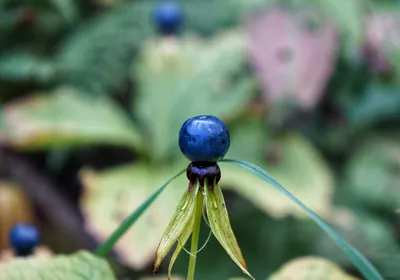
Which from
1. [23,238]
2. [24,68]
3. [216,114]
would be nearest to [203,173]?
[23,238]

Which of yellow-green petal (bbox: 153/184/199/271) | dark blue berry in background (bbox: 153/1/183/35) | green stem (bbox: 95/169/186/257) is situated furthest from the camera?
dark blue berry in background (bbox: 153/1/183/35)

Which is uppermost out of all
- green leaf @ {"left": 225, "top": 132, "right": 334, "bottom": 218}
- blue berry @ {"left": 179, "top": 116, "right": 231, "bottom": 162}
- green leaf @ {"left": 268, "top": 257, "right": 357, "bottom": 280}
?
green leaf @ {"left": 225, "top": 132, "right": 334, "bottom": 218}

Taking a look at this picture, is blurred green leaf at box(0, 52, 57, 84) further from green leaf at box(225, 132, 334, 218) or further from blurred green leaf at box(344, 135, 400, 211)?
blurred green leaf at box(344, 135, 400, 211)

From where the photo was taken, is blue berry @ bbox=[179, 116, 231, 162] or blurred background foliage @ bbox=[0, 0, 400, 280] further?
blurred background foliage @ bbox=[0, 0, 400, 280]

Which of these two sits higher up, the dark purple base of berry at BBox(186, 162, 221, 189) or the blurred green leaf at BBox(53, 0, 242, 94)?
the blurred green leaf at BBox(53, 0, 242, 94)

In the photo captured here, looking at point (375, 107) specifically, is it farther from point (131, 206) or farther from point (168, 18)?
point (131, 206)

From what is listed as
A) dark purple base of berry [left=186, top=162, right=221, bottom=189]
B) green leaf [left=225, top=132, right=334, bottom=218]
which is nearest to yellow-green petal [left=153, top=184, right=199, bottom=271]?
dark purple base of berry [left=186, top=162, right=221, bottom=189]
